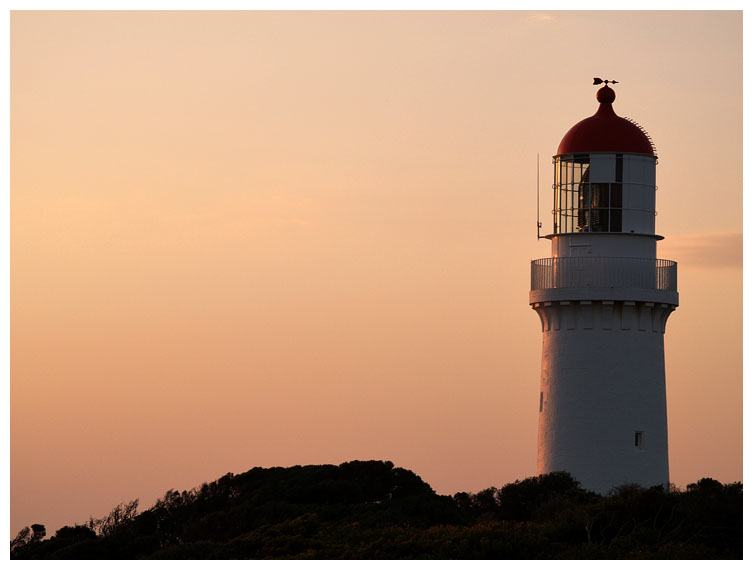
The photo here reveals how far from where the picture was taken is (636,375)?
134ft

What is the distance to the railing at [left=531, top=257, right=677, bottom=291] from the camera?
4140cm

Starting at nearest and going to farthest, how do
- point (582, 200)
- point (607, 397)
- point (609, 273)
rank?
point (607, 397) < point (609, 273) < point (582, 200)

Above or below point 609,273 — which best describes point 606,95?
above

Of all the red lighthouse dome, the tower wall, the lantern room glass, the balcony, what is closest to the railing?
the balcony

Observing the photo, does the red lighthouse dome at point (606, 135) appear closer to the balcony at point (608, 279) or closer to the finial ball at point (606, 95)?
the finial ball at point (606, 95)

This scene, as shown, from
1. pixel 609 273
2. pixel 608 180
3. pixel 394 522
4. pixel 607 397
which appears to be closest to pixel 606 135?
pixel 608 180

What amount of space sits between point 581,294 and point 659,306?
188 cm

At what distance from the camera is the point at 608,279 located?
41.3 m

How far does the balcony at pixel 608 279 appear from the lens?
135ft

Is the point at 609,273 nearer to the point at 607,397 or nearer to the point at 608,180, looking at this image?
the point at 608,180

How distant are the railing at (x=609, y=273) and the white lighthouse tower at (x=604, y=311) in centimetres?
2

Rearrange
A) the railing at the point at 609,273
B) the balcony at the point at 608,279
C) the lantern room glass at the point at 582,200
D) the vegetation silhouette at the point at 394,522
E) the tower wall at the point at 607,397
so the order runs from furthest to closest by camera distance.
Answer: the lantern room glass at the point at 582,200 → the railing at the point at 609,273 → the balcony at the point at 608,279 → the tower wall at the point at 607,397 → the vegetation silhouette at the point at 394,522

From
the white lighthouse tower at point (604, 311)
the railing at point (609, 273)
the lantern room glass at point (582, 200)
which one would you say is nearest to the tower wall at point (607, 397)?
the white lighthouse tower at point (604, 311)

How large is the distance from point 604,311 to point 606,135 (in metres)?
4.05
